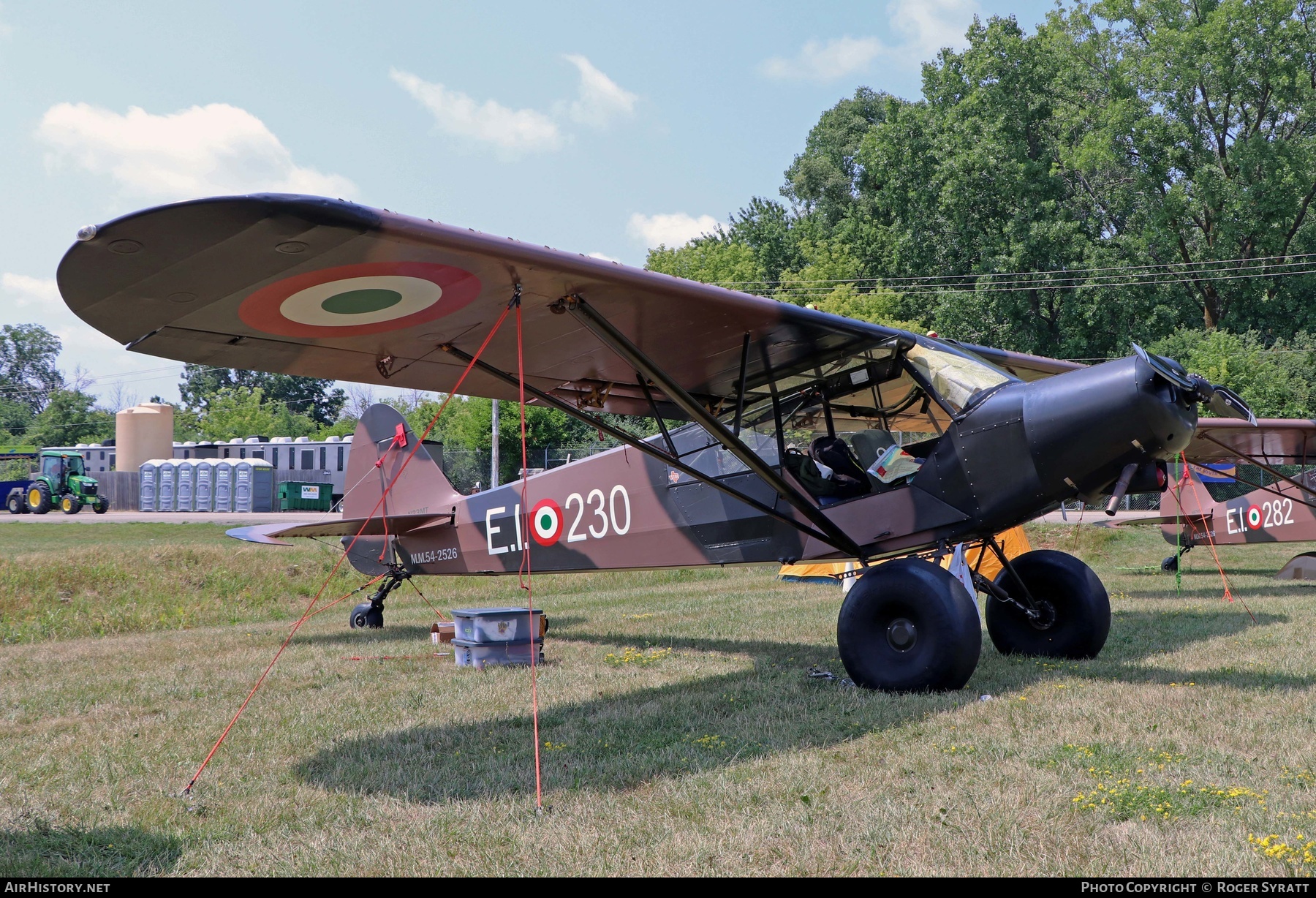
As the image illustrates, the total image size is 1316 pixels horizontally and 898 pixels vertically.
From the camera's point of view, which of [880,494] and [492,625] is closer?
[880,494]

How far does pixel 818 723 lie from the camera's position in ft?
17.8

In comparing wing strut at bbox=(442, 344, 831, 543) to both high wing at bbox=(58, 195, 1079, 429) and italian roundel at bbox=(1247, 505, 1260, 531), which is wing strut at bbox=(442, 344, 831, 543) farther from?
italian roundel at bbox=(1247, 505, 1260, 531)

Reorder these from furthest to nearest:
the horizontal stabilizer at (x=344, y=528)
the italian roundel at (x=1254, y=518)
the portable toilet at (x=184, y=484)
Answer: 1. the portable toilet at (x=184, y=484)
2. the italian roundel at (x=1254, y=518)
3. the horizontal stabilizer at (x=344, y=528)

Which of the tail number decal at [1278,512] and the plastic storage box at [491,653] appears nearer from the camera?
the plastic storage box at [491,653]

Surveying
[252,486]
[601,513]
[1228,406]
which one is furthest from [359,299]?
[252,486]

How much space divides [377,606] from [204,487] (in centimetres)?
3784

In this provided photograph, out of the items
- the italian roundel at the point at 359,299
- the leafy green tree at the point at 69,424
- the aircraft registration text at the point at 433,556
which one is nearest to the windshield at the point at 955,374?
the italian roundel at the point at 359,299

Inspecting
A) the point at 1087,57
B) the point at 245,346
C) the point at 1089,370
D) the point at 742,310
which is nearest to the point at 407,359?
the point at 245,346

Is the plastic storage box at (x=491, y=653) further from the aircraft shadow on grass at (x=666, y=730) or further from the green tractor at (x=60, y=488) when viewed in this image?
the green tractor at (x=60, y=488)

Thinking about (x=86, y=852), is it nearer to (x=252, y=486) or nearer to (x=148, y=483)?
(x=252, y=486)

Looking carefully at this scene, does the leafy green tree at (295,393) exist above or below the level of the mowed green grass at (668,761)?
above

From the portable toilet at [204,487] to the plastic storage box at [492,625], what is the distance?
40.6 metres

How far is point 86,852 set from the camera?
363 centimetres

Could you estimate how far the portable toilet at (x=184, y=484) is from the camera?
44.9 metres
